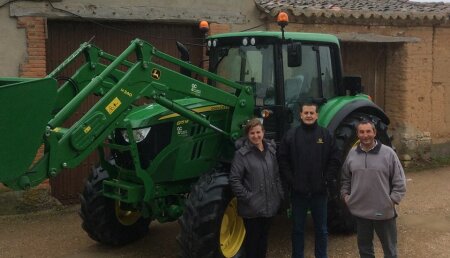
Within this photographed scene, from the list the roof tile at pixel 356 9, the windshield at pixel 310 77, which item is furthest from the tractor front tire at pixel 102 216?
the roof tile at pixel 356 9

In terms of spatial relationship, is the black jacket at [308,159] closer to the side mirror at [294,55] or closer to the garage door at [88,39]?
the side mirror at [294,55]

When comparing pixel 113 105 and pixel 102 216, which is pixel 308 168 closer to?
pixel 113 105

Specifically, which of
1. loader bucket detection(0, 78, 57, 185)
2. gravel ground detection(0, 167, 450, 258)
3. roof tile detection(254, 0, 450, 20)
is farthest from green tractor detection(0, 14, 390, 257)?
roof tile detection(254, 0, 450, 20)

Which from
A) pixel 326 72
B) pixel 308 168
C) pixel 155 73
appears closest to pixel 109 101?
pixel 155 73

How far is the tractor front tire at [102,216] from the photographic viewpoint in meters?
5.65

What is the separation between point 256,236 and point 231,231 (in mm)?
382

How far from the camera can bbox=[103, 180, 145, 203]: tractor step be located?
5035mm

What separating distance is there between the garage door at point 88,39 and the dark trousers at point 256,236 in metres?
3.50

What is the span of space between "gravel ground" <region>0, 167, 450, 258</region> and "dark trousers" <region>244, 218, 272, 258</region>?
736 mm

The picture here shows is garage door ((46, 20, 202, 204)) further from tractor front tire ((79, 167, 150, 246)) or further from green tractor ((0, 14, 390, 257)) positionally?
green tractor ((0, 14, 390, 257))

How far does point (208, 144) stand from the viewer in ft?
17.9

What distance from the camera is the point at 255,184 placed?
4.65 m

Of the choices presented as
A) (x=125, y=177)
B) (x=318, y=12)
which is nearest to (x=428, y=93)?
(x=318, y=12)

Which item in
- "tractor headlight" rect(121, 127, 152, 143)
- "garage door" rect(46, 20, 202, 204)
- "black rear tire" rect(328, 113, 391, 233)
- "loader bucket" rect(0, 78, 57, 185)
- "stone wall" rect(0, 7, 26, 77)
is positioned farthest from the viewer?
"garage door" rect(46, 20, 202, 204)
